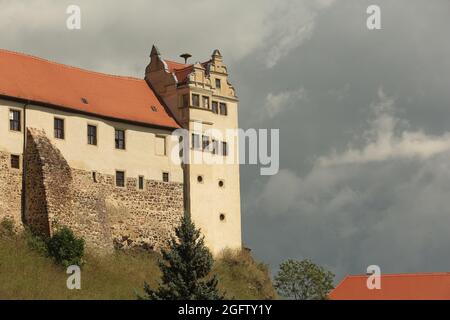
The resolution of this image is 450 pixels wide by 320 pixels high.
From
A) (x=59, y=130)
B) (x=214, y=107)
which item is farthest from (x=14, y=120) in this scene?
(x=214, y=107)

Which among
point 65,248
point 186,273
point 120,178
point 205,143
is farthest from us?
point 205,143

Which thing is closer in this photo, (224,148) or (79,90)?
(79,90)

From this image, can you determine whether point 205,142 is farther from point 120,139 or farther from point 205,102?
point 120,139

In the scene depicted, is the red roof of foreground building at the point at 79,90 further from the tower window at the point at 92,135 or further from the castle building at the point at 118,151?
the tower window at the point at 92,135

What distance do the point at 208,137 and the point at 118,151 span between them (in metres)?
7.25

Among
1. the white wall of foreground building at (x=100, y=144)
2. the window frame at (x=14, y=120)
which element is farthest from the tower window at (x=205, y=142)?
the window frame at (x=14, y=120)

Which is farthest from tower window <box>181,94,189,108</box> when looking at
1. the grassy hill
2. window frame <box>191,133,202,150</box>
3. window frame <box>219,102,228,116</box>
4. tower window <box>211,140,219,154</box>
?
the grassy hill

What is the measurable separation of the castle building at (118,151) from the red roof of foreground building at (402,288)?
1983cm

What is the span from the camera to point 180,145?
60.6 m

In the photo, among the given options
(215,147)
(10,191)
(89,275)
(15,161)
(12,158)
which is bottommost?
(89,275)

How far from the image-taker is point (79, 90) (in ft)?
190

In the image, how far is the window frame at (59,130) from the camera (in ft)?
176
